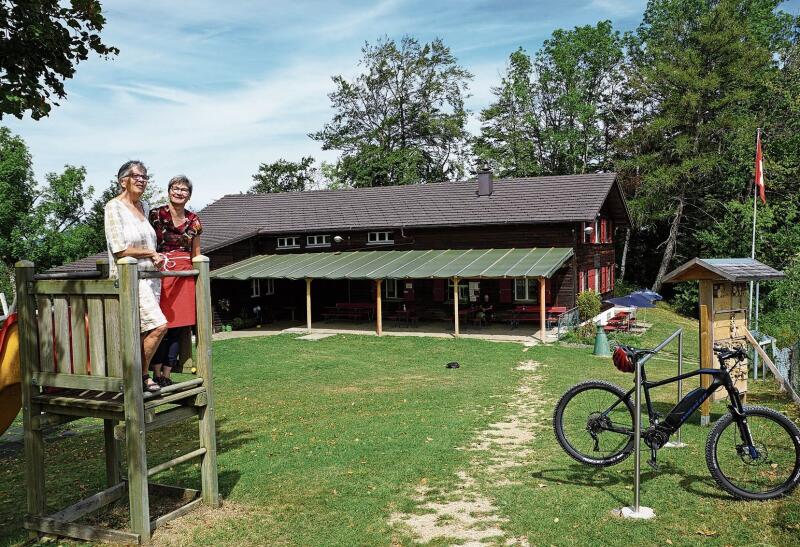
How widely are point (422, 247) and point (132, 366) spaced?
1987 cm

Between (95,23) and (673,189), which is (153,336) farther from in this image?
(673,189)

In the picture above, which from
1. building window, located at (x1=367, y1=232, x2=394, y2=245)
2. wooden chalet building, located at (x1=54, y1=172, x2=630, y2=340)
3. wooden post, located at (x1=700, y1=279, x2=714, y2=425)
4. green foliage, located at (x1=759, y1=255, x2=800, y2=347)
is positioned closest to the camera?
wooden post, located at (x1=700, y1=279, x2=714, y2=425)

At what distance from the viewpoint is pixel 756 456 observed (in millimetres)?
5527

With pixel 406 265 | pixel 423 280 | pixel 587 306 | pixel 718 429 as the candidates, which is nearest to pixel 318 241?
pixel 423 280

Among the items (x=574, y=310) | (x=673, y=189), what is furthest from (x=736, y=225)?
(x=574, y=310)

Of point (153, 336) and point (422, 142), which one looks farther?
point (422, 142)

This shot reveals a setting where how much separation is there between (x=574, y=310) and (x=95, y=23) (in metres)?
17.2

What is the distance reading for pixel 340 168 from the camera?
4619 centimetres

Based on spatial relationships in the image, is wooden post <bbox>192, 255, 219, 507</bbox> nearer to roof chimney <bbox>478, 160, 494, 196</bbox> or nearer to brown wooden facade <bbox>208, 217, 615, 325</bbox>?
brown wooden facade <bbox>208, 217, 615, 325</bbox>

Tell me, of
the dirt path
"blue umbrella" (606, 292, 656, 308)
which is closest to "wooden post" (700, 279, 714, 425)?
the dirt path

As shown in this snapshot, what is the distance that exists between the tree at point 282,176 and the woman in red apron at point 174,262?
45.9 meters

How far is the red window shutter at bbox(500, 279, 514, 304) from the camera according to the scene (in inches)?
902

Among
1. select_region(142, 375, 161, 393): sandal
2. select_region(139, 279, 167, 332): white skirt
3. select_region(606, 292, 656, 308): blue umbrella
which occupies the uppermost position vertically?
select_region(139, 279, 167, 332): white skirt

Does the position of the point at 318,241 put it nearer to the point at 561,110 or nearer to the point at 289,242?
the point at 289,242
